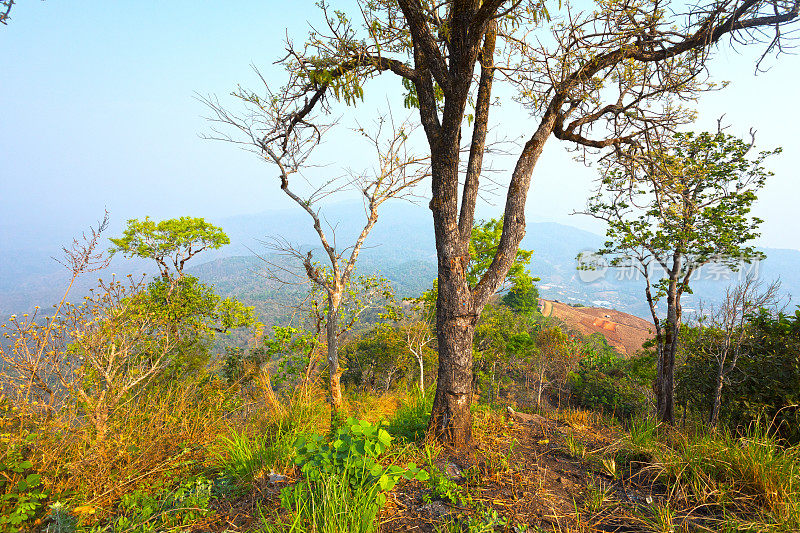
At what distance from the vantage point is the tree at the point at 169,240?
13.5 meters

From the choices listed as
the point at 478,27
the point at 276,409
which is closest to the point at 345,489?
the point at 276,409

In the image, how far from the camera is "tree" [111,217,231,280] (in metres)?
13.5

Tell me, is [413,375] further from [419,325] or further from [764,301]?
[764,301]

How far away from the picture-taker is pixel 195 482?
260 cm

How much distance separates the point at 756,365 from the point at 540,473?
5795 mm

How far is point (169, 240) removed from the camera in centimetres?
1398

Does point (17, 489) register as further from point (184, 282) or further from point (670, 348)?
point (184, 282)

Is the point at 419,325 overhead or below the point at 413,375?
overhead

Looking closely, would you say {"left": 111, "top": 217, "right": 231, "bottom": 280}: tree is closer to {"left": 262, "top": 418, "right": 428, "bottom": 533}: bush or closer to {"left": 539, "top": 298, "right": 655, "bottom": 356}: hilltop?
{"left": 262, "top": 418, "right": 428, "bottom": 533}: bush

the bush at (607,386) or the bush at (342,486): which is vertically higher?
the bush at (342,486)

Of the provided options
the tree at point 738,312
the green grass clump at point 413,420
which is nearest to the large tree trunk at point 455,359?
the green grass clump at point 413,420

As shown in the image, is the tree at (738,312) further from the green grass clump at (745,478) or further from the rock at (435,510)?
the rock at (435,510)

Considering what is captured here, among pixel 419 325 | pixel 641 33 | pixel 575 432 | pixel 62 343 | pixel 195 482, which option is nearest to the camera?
pixel 195 482

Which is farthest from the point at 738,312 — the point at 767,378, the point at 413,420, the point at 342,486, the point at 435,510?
the point at 342,486
